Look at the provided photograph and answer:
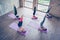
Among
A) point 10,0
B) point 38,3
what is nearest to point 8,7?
point 10,0

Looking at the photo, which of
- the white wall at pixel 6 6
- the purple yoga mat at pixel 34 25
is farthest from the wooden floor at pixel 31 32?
the white wall at pixel 6 6

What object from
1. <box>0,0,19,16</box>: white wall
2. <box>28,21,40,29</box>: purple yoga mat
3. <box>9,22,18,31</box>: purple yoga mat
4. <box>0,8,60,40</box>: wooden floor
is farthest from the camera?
<box>0,0,19,16</box>: white wall

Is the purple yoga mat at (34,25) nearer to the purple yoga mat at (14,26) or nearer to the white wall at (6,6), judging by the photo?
the purple yoga mat at (14,26)

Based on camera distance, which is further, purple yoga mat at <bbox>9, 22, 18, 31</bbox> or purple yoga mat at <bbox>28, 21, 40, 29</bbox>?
purple yoga mat at <bbox>28, 21, 40, 29</bbox>

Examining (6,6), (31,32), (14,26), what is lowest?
(31,32)

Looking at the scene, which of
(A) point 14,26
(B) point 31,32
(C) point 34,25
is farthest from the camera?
(C) point 34,25

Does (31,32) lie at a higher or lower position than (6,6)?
lower

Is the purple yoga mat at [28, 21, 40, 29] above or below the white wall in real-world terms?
below

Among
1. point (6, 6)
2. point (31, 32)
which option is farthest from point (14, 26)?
point (6, 6)

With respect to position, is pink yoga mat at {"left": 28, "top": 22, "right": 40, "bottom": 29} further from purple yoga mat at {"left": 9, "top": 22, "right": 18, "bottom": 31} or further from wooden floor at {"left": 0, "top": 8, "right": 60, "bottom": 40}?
purple yoga mat at {"left": 9, "top": 22, "right": 18, "bottom": 31}

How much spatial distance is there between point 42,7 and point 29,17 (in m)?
1.25

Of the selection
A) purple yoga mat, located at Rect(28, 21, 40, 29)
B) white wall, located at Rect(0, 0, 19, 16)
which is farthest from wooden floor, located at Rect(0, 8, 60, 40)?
white wall, located at Rect(0, 0, 19, 16)

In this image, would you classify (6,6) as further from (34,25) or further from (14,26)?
(34,25)

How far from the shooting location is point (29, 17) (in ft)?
14.7
